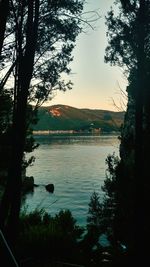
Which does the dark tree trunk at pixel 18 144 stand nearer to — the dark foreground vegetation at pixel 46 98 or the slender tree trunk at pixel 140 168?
the dark foreground vegetation at pixel 46 98

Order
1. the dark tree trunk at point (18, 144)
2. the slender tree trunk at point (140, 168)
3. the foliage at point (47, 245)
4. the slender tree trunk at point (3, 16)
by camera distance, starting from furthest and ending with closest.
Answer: the slender tree trunk at point (140, 168) → the foliage at point (47, 245) → the dark tree trunk at point (18, 144) → the slender tree trunk at point (3, 16)

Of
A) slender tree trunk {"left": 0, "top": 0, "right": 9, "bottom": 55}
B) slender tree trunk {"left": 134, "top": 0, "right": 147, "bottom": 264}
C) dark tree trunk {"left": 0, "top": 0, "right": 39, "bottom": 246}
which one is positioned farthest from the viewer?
slender tree trunk {"left": 134, "top": 0, "right": 147, "bottom": 264}

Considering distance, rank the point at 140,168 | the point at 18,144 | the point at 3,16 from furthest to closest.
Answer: the point at 140,168 < the point at 18,144 < the point at 3,16

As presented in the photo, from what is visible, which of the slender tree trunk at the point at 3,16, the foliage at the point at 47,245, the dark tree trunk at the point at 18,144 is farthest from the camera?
the foliage at the point at 47,245

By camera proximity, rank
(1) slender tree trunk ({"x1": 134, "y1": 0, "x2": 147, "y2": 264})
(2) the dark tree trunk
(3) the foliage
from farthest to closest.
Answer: (1) slender tree trunk ({"x1": 134, "y1": 0, "x2": 147, "y2": 264}) → (3) the foliage → (2) the dark tree trunk

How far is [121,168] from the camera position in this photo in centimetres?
1730

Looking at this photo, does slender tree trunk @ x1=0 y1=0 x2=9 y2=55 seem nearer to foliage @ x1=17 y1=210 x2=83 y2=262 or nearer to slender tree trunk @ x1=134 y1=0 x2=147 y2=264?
slender tree trunk @ x1=134 y1=0 x2=147 y2=264

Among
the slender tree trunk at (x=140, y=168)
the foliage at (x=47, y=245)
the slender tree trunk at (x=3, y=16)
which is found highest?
the slender tree trunk at (x=3, y=16)

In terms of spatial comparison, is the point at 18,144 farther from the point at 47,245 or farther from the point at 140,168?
the point at 140,168

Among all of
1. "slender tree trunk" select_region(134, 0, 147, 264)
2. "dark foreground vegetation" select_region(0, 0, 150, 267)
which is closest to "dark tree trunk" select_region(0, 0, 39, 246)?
"dark foreground vegetation" select_region(0, 0, 150, 267)

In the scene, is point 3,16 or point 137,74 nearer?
point 3,16

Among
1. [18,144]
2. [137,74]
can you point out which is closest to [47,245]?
[18,144]

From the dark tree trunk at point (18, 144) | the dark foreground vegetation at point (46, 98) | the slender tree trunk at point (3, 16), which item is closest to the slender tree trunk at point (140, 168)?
the dark foreground vegetation at point (46, 98)

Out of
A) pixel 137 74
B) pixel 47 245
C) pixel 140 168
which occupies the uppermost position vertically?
pixel 137 74
